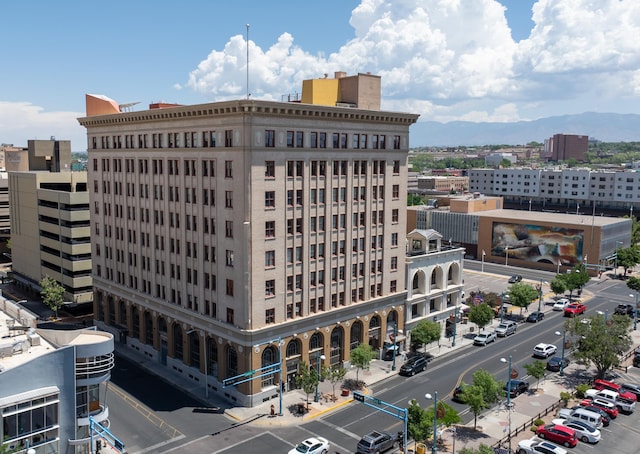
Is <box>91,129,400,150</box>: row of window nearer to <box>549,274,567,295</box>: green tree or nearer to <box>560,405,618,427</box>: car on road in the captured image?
<box>560,405,618,427</box>: car on road

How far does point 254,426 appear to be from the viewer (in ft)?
192

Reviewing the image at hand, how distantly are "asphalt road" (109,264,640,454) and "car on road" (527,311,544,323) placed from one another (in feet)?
65.3

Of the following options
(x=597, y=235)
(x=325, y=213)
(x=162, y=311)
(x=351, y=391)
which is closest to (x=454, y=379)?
(x=351, y=391)

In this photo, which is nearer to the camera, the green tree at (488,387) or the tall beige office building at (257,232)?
the green tree at (488,387)

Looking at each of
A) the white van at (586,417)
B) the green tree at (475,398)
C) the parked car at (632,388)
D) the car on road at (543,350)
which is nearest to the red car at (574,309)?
the car on road at (543,350)

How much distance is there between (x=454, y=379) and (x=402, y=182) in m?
26.2

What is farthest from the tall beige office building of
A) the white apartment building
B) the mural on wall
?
the mural on wall

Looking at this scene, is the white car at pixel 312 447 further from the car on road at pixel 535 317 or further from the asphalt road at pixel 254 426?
the car on road at pixel 535 317

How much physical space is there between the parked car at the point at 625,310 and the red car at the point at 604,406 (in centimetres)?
4375

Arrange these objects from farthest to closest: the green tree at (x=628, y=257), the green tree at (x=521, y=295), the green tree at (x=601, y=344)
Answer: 1. the green tree at (x=628, y=257)
2. the green tree at (x=521, y=295)
3. the green tree at (x=601, y=344)

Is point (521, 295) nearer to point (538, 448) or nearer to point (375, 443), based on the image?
point (538, 448)

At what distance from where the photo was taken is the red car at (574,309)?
10174 centimetres

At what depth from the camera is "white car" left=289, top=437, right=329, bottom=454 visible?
A: 169 feet

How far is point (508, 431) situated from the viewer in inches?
2265
